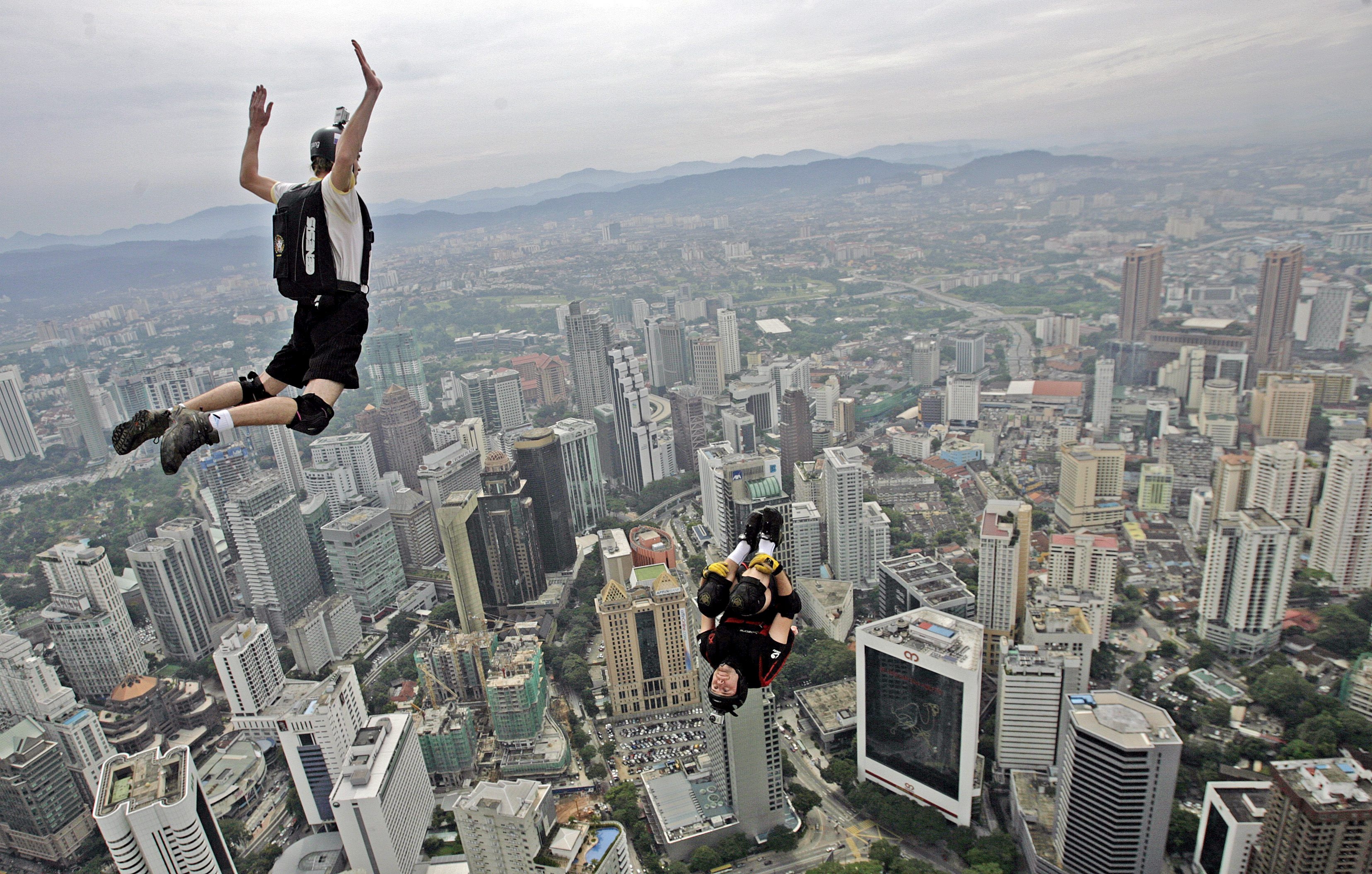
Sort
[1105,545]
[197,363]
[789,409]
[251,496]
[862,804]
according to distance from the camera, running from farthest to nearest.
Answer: [197,363] < [789,409] < [251,496] < [1105,545] < [862,804]

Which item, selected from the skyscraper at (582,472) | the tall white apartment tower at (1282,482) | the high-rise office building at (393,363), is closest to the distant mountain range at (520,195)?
the high-rise office building at (393,363)

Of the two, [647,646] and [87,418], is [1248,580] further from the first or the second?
[87,418]

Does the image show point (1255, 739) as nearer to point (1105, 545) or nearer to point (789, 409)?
point (1105, 545)

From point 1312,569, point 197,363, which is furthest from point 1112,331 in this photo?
point 197,363

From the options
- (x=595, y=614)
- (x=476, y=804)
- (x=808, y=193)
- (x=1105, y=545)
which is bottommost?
(x=595, y=614)

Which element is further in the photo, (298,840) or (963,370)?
(963,370)

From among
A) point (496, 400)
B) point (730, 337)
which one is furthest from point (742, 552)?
point (730, 337)

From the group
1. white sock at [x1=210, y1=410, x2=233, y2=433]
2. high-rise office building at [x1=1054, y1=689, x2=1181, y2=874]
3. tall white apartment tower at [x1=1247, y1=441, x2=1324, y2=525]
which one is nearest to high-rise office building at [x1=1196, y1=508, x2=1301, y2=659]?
tall white apartment tower at [x1=1247, y1=441, x2=1324, y2=525]
